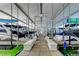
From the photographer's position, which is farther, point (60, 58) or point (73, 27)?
point (73, 27)

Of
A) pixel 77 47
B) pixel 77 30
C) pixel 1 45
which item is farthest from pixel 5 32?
pixel 77 47

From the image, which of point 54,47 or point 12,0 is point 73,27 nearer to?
point 54,47

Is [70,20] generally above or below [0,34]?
above

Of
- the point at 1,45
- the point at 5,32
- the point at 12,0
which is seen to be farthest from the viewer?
the point at 5,32

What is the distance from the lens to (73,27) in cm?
1238

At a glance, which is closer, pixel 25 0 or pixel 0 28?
pixel 25 0

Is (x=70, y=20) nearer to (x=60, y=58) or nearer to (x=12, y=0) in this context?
(x=12, y=0)

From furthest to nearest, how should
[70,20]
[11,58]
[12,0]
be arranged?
[70,20]
[12,0]
[11,58]

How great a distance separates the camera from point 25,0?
10.6 feet

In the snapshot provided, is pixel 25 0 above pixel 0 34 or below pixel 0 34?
above

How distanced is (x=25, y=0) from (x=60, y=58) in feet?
5.53

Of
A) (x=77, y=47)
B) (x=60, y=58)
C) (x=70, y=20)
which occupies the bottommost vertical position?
(x=77, y=47)

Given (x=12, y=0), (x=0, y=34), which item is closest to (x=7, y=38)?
(x=0, y=34)

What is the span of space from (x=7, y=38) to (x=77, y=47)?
6121mm
